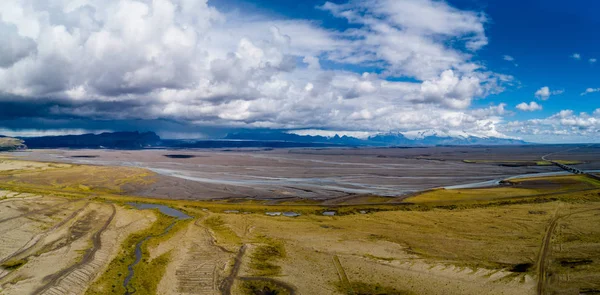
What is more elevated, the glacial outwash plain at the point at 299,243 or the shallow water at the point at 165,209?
the glacial outwash plain at the point at 299,243

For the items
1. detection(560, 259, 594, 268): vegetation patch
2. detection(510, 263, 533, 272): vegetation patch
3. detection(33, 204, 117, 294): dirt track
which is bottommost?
detection(33, 204, 117, 294): dirt track

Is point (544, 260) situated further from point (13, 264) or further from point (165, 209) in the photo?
point (165, 209)

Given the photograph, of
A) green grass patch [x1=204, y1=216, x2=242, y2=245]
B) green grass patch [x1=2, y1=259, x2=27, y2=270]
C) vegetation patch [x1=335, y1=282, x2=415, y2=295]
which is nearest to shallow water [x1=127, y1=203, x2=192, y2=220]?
green grass patch [x1=204, y1=216, x2=242, y2=245]

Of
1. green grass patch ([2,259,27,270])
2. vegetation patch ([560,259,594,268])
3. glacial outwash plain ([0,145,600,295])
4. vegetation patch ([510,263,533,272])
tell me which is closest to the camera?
glacial outwash plain ([0,145,600,295])

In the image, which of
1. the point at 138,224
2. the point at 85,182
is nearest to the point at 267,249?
the point at 138,224

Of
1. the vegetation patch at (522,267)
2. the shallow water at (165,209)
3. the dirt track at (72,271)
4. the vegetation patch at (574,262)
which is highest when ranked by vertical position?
Answer: the vegetation patch at (574,262)

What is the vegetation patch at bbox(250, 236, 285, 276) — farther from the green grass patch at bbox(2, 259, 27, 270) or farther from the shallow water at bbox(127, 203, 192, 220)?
the green grass patch at bbox(2, 259, 27, 270)

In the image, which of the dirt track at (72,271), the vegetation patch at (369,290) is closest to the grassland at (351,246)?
the vegetation patch at (369,290)

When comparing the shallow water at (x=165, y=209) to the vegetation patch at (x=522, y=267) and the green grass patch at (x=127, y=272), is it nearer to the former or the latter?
the green grass patch at (x=127, y=272)

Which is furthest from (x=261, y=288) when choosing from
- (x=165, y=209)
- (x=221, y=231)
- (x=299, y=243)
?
(x=165, y=209)
